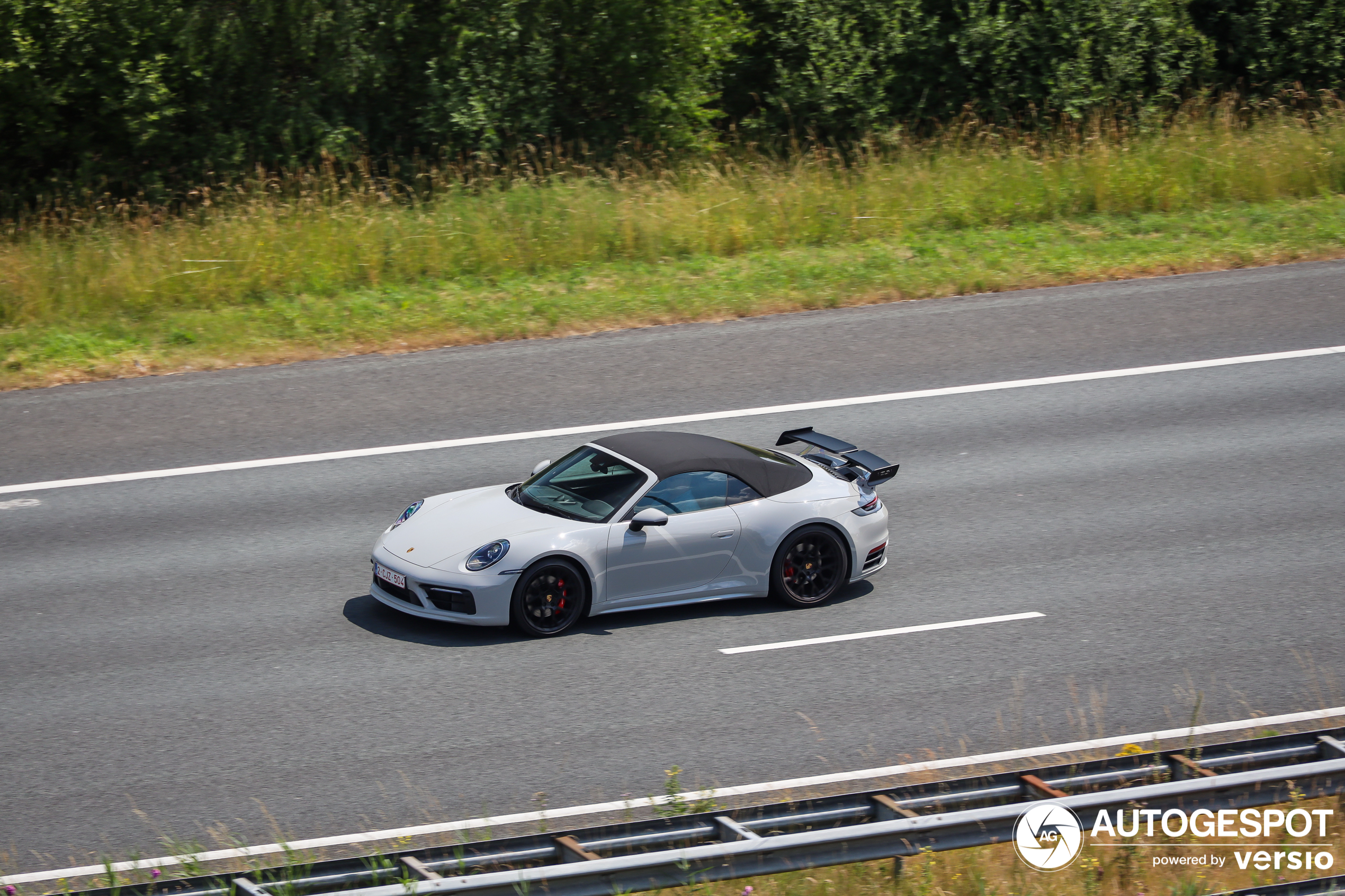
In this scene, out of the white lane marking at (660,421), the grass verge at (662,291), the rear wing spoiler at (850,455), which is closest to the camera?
the rear wing spoiler at (850,455)

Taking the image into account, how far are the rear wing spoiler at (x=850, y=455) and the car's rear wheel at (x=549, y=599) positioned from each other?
2.36 metres

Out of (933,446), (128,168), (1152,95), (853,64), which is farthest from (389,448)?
(1152,95)

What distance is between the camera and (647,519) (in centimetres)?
994

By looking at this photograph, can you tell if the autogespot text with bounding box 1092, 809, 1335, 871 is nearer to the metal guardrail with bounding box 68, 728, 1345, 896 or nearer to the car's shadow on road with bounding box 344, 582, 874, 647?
the metal guardrail with bounding box 68, 728, 1345, 896

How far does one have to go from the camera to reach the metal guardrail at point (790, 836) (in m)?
5.95

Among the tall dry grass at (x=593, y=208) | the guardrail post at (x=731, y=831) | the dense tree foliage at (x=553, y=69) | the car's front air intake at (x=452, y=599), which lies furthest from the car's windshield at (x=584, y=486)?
the dense tree foliage at (x=553, y=69)

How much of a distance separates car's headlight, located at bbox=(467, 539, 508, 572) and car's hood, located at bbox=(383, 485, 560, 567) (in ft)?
0.19

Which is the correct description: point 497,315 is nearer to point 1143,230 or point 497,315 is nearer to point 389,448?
point 389,448

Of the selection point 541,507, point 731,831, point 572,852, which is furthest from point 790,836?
point 541,507

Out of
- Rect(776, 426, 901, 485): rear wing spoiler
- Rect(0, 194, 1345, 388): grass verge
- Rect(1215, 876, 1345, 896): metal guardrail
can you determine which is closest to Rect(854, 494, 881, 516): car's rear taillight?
Rect(776, 426, 901, 485): rear wing spoiler

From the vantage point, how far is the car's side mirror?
9930 millimetres

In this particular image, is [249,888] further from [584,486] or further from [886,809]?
[584,486]

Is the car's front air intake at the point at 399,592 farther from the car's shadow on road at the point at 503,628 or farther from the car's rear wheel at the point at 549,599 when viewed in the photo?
the car's rear wheel at the point at 549,599

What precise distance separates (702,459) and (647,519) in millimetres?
827
